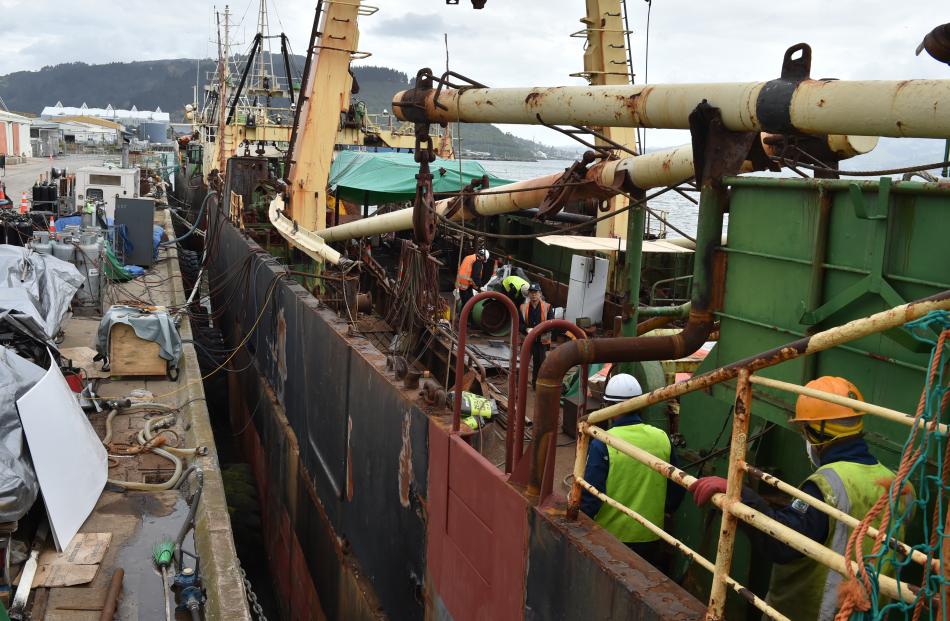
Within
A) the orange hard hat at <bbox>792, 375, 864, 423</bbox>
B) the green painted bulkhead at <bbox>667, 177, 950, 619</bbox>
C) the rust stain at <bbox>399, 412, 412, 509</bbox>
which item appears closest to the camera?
the orange hard hat at <bbox>792, 375, 864, 423</bbox>

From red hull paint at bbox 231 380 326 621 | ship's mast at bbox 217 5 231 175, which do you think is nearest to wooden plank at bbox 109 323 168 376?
red hull paint at bbox 231 380 326 621

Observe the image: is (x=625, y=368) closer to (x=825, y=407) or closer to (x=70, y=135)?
(x=825, y=407)

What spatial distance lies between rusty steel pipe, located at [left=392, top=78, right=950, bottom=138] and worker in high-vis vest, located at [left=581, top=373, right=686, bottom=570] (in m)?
1.75

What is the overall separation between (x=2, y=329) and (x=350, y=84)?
247 inches

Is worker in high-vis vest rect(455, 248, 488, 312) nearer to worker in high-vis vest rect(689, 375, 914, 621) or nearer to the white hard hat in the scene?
the white hard hat

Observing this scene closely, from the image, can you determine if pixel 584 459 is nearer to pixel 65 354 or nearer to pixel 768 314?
pixel 768 314

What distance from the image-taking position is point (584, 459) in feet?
Answer: 12.6

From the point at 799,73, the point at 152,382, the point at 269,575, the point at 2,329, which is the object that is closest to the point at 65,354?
the point at 152,382

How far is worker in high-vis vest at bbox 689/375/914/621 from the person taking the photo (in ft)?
10.3

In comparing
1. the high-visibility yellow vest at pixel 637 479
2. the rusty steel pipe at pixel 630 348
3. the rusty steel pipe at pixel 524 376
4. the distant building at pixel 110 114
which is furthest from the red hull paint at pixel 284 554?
the distant building at pixel 110 114

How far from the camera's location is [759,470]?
2975mm

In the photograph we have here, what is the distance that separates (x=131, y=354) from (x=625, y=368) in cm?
837

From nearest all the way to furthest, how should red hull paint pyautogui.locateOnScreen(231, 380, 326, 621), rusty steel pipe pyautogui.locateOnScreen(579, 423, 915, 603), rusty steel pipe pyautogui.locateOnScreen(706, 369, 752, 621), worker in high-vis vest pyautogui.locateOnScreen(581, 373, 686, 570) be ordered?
rusty steel pipe pyautogui.locateOnScreen(579, 423, 915, 603) → rusty steel pipe pyautogui.locateOnScreen(706, 369, 752, 621) → worker in high-vis vest pyautogui.locateOnScreen(581, 373, 686, 570) → red hull paint pyautogui.locateOnScreen(231, 380, 326, 621)

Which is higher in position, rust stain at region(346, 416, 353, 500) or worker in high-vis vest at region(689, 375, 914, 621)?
worker in high-vis vest at region(689, 375, 914, 621)
